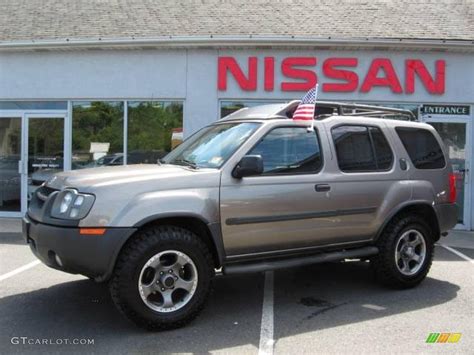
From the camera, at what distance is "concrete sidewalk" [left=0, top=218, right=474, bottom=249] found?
9122 millimetres

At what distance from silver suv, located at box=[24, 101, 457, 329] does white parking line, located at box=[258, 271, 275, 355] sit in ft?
1.56

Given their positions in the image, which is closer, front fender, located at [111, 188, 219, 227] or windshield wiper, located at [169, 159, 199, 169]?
front fender, located at [111, 188, 219, 227]

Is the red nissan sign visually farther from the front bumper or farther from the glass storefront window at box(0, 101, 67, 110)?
the front bumper

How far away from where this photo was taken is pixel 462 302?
17.7 feet

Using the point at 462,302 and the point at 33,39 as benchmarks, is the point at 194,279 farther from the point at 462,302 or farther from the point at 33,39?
the point at 33,39

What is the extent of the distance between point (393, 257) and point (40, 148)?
28.3ft

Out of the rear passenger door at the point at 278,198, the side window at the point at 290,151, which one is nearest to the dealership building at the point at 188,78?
the side window at the point at 290,151

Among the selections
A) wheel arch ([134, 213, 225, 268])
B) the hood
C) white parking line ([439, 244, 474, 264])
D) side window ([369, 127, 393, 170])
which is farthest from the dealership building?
wheel arch ([134, 213, 225, 268])

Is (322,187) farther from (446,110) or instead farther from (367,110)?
(446,110)

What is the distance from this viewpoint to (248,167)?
4.58 m

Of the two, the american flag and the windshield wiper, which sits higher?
the american flag

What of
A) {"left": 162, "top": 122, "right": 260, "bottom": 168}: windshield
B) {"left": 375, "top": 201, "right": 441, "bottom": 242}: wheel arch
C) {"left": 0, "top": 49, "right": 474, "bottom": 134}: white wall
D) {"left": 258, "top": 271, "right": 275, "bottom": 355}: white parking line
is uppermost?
{"left": 0, "top": 49, "right": 474, "bottom": 134}: white wall

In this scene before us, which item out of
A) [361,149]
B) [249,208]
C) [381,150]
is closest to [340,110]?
[361,149]

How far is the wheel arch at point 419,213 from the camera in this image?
5618mm
